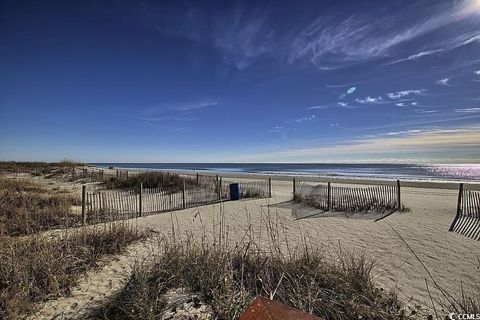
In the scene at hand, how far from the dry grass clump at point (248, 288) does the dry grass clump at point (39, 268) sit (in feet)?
3.30

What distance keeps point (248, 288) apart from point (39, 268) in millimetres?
3204

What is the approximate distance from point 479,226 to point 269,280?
8.57 meters

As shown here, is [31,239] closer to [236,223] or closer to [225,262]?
[225,262]

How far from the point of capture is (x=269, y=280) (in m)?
3.62

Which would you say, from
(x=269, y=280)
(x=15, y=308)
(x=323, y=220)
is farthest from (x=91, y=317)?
(x=323, y=220)

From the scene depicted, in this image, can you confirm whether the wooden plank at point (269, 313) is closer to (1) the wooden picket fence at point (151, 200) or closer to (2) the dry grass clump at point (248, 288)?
(2) the dry grass clump at point (248, 288)

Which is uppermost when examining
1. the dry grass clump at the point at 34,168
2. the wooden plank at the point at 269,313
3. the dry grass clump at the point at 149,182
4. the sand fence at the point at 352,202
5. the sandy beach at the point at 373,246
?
the dry grass clump at the point at 34,168

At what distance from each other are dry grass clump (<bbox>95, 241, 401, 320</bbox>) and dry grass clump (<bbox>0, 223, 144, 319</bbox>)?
39.7 inches

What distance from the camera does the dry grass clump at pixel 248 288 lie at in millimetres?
3121

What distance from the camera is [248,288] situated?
12.0 ft

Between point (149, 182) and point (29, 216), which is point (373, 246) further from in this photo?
point (149, 182)

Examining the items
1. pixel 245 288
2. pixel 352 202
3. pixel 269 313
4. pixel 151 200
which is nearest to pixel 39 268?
pixel 245 288

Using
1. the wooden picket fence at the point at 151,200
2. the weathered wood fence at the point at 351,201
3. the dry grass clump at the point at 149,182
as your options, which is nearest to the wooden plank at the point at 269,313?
the wooden picket fence at the point at 151,200

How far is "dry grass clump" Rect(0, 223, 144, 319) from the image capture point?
337 centimetres
